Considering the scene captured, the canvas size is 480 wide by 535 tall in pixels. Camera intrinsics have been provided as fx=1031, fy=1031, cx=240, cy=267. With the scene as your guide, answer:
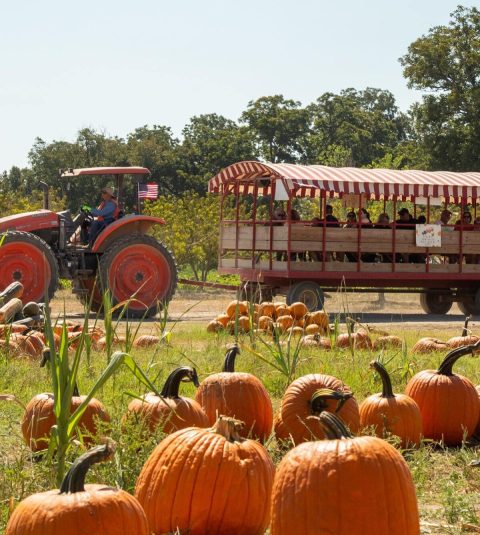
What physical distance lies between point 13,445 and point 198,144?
52.6 meters

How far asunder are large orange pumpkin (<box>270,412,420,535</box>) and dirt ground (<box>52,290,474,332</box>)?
32.2ft

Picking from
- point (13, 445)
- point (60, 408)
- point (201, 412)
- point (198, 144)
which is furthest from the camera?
point (198, 144)

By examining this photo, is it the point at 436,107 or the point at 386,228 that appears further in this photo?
the point at 436,107

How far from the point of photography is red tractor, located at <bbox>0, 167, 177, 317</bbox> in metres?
17.1

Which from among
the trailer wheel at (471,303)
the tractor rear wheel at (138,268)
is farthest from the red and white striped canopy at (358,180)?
the tractor rear wheel at (138,268)

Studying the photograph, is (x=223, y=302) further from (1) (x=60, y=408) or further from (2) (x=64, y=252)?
(1) (x=60, y=408)

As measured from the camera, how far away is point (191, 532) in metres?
3.95

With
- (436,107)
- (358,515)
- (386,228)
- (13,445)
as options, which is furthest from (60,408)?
(436,107)

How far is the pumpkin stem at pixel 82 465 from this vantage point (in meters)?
2.95

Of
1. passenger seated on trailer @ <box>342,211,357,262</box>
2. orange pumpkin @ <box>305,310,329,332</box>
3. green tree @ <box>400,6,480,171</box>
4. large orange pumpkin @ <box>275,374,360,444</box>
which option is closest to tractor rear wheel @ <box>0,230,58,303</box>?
orange pumpkin @ <box>305,310,329,332</box>

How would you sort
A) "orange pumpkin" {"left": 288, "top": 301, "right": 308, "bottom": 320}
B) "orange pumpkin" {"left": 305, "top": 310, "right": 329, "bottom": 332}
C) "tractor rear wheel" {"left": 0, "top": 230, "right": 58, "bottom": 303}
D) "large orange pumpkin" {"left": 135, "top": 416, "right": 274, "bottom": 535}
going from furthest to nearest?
"tractor rear wheel" {"left": 0, "top": 230, "right": 58, "bottom": 303} < "orange pumpkin" {"left": 288, "top": 301, "right": 308, "bottom": 320} < "orange pumpkin" {"left": 305, "top": 310, "right": 329, "bottom": 332} < "large orange pumpkin" {"left": 135, "top": 416, "right": 274, "bottom": 535}

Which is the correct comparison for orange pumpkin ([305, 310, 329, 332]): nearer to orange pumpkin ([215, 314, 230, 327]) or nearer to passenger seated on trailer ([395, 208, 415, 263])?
orange pumpkin ([215, 314, 230, 327])

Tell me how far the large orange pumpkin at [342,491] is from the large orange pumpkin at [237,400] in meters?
2.08

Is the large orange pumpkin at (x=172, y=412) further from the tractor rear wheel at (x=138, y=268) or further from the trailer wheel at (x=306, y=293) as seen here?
the trailer wheel at (x=306, y=293)
